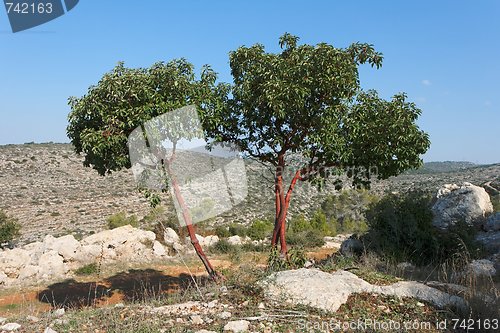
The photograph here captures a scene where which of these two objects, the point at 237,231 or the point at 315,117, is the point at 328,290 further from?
the point at 237,231

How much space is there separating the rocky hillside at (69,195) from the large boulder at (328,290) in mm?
16667

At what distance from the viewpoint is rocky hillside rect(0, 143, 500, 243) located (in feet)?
94.8

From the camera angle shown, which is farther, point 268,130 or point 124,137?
point 268,130

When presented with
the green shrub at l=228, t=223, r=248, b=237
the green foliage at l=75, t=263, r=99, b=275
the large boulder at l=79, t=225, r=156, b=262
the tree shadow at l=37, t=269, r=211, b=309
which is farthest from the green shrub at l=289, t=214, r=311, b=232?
the green foliage at l=75, t=263, r=99, b=275

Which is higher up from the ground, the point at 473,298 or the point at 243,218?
the point at 473,298

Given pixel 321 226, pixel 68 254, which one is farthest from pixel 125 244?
pixel 321 226

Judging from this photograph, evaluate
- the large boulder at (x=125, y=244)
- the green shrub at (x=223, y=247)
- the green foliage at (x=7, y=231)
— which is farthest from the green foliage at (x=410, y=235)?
the green foliage at (x=7, y=231)

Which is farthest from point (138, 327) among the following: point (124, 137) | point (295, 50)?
point (295, 50)

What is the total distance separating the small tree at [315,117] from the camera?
26.0ft

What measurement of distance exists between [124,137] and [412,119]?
6.00 m

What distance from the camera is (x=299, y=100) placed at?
7.73 metres

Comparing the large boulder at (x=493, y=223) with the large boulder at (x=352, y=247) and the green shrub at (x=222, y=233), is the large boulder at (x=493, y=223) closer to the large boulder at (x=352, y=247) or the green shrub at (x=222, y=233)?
the large boulder at (x=352, y=247)

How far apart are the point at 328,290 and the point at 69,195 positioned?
36943 mm

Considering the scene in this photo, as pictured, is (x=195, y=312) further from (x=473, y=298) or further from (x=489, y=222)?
(x=489, y=222)
